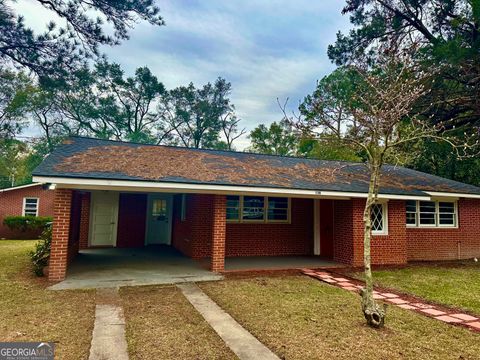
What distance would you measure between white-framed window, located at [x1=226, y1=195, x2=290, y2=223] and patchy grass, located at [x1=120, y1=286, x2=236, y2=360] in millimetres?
5203

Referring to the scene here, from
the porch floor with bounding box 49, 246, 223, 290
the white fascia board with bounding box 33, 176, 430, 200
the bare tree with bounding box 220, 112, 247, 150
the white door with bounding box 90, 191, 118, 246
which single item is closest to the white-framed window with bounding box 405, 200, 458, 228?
the white fascia board with bounding box 33, 176, 430, 200

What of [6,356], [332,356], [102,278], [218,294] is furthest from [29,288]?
[332,356]

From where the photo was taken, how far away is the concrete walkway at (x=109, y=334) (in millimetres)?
3686

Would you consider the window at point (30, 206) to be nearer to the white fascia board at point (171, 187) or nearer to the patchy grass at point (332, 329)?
the white fascia board at point (171, 187)

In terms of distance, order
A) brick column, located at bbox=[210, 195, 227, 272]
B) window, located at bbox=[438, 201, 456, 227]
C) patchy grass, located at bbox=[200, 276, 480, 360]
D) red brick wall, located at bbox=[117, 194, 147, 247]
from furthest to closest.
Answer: red brick wall, located at bbox=[117, 194, 147, 247] → window, located at bbox=[438, 201, 456, 227] → brick column, located at bbox=[210, 195, 227, 272] → patchy grass, located at bbox=[200, 276, 480, 360]

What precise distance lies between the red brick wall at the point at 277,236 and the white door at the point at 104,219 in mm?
5046

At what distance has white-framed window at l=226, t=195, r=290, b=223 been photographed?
448 inches

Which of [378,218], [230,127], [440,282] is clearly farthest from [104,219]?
[230,127]

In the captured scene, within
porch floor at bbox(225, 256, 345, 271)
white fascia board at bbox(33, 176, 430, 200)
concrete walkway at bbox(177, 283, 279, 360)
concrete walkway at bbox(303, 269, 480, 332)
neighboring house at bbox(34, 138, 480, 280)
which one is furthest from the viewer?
porch floor at bbox(225, 256, 345, 271)

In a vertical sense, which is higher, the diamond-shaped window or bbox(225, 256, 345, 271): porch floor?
the diamond-shaped window

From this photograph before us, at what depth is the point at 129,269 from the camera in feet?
28.6

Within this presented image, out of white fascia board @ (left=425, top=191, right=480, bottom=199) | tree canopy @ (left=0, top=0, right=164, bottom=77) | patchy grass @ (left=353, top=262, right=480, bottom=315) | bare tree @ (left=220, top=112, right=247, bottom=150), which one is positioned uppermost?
bare tree @ (left=220, top=112, right=247, bottom=150)

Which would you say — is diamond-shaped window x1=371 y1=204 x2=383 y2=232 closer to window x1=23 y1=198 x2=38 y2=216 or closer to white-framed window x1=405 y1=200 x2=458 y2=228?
white-framed window x1=405 y1=200 x2=458 y2=228

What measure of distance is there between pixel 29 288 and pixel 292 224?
8337 millimetres
